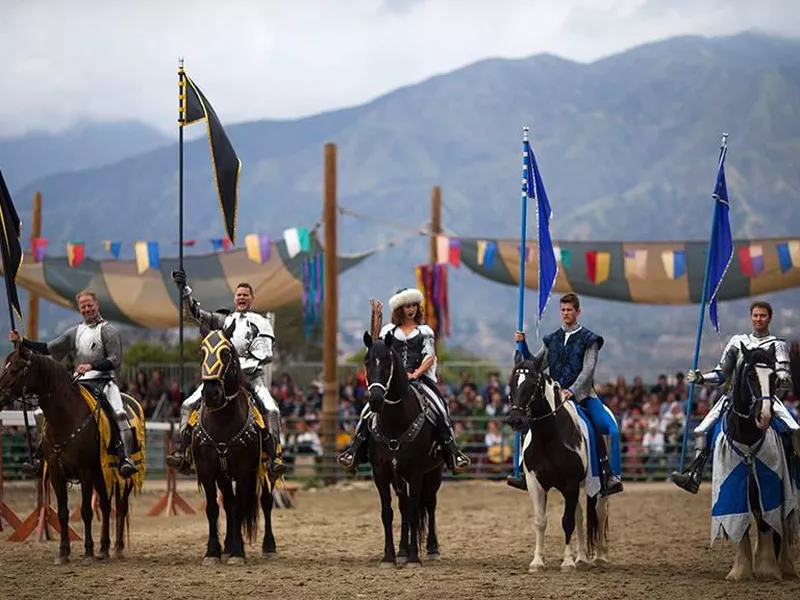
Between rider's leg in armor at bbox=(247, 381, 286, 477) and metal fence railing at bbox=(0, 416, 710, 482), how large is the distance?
10.2 metres

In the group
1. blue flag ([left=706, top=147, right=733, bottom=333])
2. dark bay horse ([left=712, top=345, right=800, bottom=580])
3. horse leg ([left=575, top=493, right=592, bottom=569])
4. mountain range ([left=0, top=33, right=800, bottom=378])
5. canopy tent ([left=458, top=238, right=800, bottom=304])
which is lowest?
horse leg ([left=575, top=493, right=592, bottom=569])

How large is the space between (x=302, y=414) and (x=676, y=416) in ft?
21.5

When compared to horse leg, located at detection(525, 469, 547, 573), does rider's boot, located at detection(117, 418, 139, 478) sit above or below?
above

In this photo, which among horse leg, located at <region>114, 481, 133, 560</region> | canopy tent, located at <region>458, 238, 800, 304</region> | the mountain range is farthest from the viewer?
the mountain range

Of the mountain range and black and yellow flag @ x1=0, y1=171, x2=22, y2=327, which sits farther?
the mountain range

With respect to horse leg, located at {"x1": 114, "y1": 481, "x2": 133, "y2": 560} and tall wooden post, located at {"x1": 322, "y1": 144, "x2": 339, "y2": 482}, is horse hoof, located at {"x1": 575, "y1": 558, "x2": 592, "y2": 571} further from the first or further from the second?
tall wooden post, located at {"x1": 322, "y1": 144, "x2": 339, "y2": 482}

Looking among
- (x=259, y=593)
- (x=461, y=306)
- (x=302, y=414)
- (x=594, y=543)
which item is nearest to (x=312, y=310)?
(x=302, y=414)

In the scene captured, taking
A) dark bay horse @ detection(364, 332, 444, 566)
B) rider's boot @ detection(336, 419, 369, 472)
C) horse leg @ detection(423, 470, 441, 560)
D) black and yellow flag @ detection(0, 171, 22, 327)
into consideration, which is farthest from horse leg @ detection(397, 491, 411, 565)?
black and yellow flag @ detection(0, 171, 22, 327)

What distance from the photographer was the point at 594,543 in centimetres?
1168

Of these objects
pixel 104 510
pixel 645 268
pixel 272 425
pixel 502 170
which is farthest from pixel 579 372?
pixel 502 170

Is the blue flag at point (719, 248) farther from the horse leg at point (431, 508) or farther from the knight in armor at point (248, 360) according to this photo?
the knight in armor at point (248, 360)

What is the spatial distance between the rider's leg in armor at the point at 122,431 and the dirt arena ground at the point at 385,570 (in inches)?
32.9

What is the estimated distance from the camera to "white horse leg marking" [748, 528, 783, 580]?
35.0 feet

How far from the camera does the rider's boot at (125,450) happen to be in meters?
12.1
